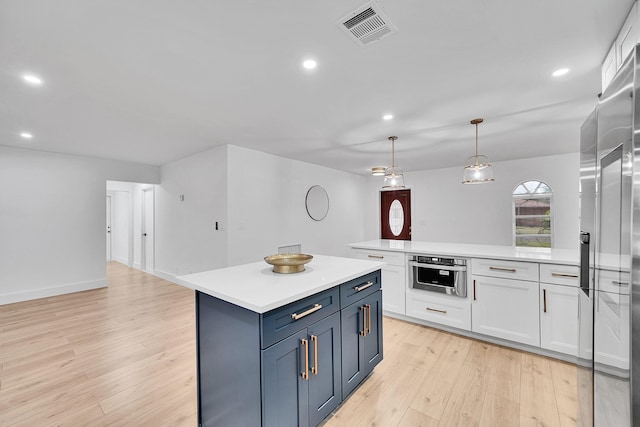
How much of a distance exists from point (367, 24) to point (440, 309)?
8.89 ft

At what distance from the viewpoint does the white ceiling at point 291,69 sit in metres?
1.40

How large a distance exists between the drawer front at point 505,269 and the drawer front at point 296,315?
5.67 ft

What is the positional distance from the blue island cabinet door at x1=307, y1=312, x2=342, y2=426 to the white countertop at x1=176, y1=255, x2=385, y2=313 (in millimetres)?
237

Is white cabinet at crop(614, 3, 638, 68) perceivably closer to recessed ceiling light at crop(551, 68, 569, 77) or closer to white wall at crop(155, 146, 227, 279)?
recessed ceiling light at crop(551, 68, 569, 77)

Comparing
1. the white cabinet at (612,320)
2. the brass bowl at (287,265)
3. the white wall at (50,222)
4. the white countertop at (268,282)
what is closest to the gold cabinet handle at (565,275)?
the white cabinet at (612,320)

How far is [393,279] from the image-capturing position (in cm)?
315

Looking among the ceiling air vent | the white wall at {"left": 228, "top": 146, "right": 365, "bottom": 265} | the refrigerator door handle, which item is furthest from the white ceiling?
the refrigerator door handle

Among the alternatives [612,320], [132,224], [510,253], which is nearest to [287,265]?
[612,320]

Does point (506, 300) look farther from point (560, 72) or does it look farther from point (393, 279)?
point (560, 72)

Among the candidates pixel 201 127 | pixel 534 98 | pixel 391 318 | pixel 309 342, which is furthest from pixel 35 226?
pixel 534 98

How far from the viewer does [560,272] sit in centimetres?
226

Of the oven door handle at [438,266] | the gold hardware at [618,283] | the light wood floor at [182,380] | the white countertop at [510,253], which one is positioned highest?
the gold hardware at [618,283]

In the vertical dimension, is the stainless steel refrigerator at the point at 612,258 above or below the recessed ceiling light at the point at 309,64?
below

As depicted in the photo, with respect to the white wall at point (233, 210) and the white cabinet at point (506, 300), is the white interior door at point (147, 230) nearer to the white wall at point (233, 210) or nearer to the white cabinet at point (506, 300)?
the white wall at point (233, 210)
